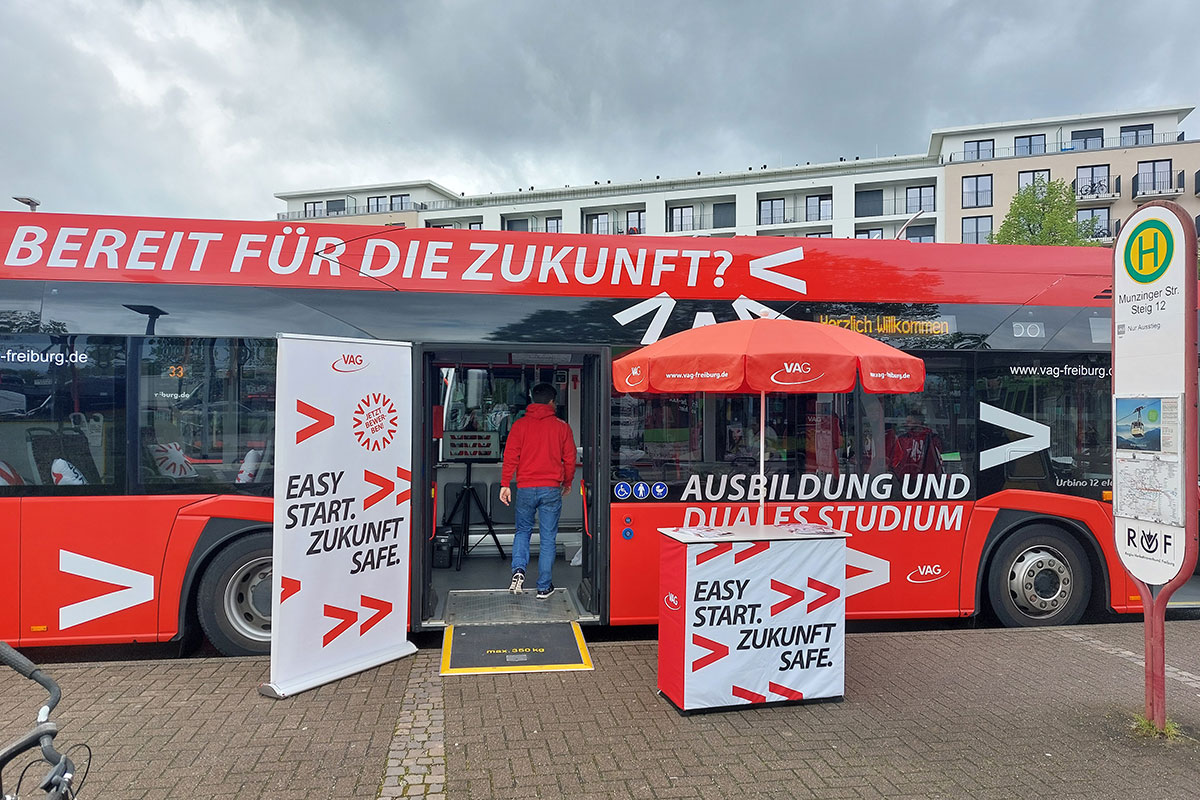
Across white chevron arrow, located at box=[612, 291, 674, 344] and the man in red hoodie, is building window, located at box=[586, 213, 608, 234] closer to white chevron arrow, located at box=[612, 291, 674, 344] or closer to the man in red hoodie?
the man in red hoodie

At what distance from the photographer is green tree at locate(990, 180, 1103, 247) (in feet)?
76.0

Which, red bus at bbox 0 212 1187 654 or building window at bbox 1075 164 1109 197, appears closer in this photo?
red bus at bbox 0 212 1187 654

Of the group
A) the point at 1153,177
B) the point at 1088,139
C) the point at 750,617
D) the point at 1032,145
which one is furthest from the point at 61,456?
the point at 1088,139

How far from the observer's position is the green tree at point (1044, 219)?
23.2 m

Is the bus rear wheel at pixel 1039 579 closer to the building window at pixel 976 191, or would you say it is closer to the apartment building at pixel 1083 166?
the apartment building at pixel 1083 166

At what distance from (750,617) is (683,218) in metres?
51.4

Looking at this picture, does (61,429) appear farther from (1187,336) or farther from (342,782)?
(1187,336)

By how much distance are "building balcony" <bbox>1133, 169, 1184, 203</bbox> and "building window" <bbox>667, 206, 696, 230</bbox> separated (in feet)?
89.6

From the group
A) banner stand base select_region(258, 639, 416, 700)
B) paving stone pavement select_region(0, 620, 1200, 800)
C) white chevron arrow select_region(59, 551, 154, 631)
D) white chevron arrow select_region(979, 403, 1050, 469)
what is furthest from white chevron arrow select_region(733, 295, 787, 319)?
white chevron arrow select_region(59, 551, 154, 631)

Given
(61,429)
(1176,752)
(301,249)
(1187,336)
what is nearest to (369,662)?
(61,429)

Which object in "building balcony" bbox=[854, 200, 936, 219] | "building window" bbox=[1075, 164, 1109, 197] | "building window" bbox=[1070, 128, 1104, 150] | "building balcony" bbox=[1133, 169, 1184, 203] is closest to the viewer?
"building balcony" bbox=[1133, 169, 1184, 203]

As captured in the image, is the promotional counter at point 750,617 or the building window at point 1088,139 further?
the building window at point 1088,139

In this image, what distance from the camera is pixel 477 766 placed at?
372cm

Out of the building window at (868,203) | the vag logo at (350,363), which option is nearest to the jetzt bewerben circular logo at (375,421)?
the vag logo at (350,363)
